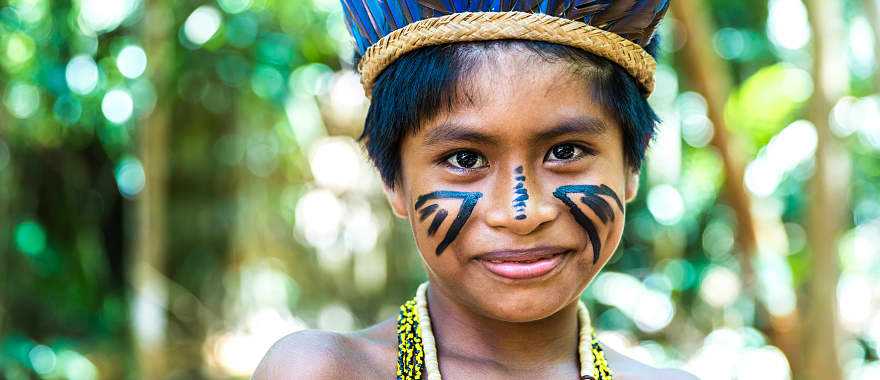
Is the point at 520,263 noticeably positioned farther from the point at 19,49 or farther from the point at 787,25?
the point at 787,25

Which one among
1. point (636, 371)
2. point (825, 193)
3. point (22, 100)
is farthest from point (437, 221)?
point (22, 100)

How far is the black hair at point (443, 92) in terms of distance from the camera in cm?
168

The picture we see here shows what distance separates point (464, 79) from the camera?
1668mm

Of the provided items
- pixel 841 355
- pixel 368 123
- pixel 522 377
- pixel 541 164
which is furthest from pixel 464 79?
pixel 841 355

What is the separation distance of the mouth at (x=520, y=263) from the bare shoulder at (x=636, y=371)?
419 millimetres

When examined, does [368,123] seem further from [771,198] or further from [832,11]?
[771,198]

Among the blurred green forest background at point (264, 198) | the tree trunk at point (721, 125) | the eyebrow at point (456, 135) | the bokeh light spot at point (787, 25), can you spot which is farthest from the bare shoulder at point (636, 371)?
the bokeh light spot at point (787, 25)

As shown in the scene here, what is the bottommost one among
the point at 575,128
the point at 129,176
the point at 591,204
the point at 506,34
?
the point at 591,204

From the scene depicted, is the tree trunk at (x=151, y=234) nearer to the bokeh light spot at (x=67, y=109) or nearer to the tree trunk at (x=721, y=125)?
the bokeh light spot at (x=67, y=109)

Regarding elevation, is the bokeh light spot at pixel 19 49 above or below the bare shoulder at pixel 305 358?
above

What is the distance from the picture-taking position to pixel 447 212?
1.70 m

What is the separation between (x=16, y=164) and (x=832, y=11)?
3.60 metres

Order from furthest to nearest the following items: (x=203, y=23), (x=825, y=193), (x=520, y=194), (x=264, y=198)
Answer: (x=264, y=198), (x=203, y=23), (x=825, y=193), (x=520, y=194)

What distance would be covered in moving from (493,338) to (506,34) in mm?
556
